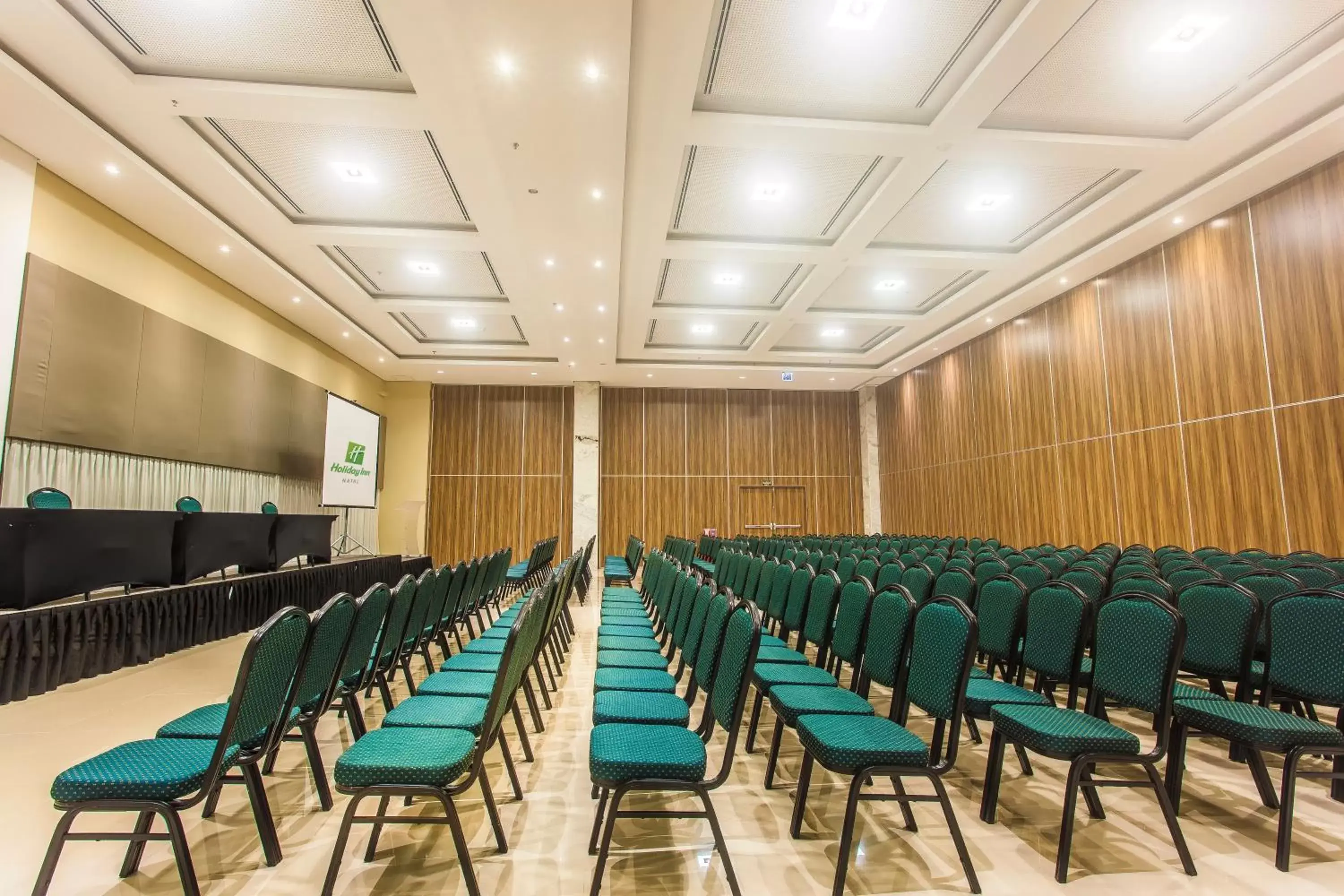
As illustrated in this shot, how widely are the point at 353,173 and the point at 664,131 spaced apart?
3.28m

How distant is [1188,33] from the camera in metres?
4.60

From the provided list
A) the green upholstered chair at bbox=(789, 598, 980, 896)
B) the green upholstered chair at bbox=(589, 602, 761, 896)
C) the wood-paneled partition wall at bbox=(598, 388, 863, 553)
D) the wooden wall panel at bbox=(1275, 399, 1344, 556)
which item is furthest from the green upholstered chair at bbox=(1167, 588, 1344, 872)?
the wood-paneled partition wall at bbox=(598, 388, 863, 553)

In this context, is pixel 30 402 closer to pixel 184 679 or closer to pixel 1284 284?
pixel 184 679

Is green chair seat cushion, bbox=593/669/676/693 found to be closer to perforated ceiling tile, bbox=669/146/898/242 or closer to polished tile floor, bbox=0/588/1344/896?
polished tile floor, bbox=0/588/1344/896

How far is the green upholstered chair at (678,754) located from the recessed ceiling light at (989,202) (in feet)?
21.2

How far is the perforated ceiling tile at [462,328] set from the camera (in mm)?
10711

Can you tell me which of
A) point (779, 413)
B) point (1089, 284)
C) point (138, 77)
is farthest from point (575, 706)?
point (779, 413)

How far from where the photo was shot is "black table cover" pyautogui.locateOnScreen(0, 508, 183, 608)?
360 centimetres

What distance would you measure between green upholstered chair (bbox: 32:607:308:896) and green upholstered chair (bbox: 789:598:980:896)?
179cm

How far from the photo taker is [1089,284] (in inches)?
348

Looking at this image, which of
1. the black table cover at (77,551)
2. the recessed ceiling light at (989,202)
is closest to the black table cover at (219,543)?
the black table cover at (77,551)

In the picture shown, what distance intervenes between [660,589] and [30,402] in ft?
20.1

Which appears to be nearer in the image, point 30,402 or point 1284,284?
point 30,402

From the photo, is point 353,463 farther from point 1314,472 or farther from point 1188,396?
point 1314,472
